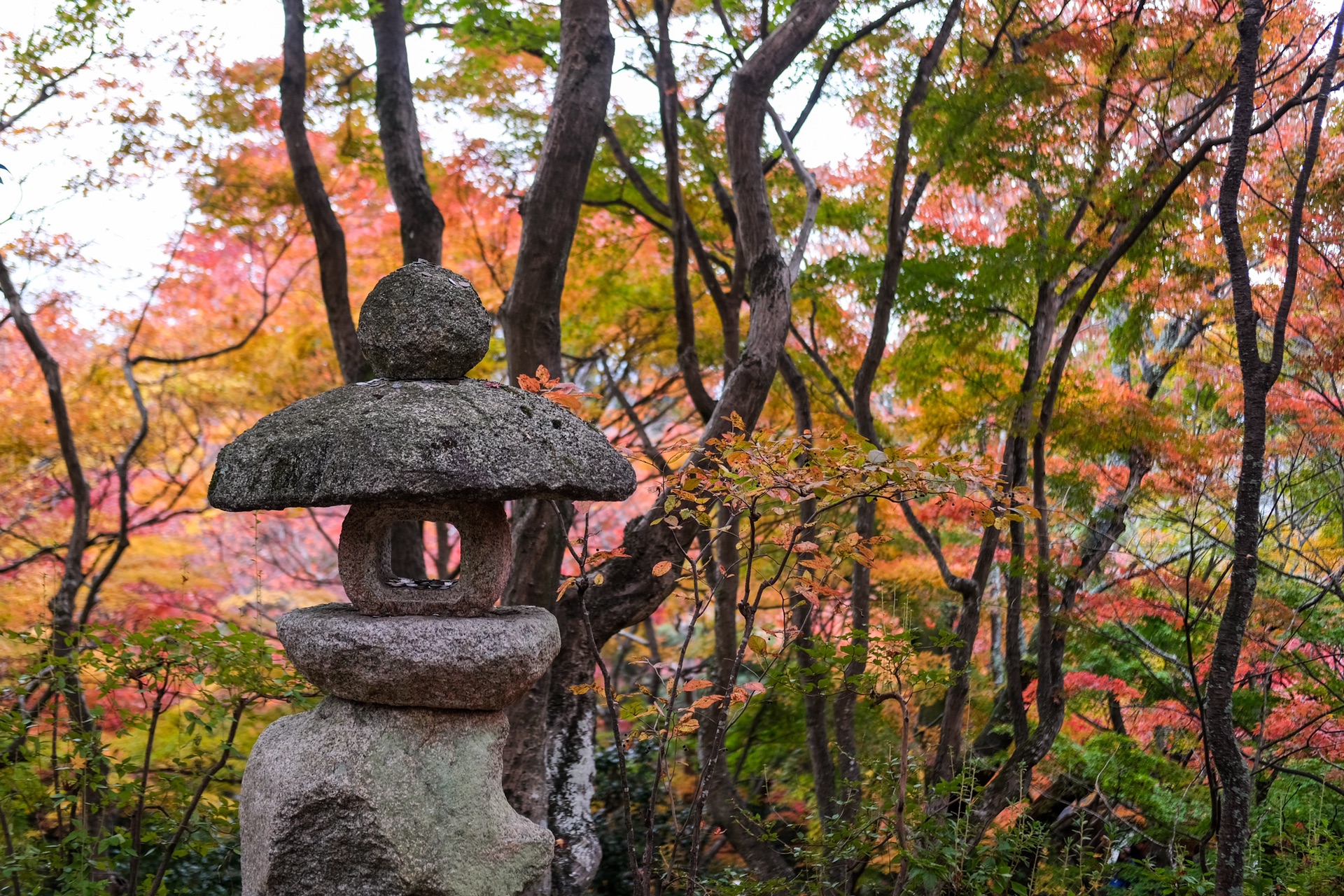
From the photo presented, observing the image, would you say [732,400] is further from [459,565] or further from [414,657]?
[414,657]

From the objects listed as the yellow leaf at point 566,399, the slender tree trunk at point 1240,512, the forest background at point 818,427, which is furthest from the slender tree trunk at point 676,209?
the slender tree trunk at point 1240,512

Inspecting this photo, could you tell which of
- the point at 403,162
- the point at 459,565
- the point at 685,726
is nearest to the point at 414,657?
the point at 459,565

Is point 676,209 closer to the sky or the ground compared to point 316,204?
closer to the sky

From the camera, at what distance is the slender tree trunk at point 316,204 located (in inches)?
235

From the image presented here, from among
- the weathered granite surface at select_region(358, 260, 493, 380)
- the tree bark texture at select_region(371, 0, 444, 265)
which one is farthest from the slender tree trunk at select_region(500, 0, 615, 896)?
the weathered granite surface at select_region(358, 260, 493, 380)

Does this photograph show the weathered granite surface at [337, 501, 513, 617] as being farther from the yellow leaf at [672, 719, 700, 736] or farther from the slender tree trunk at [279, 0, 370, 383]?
the slender tree trunk at [279, 0, 370, 383]

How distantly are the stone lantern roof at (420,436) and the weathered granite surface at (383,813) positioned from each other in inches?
28.8

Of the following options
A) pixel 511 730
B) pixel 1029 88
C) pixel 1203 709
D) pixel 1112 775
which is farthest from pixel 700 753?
pixel 1029 88

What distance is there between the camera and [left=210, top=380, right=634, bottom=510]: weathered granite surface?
259 centimetres

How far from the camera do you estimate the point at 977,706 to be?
27.8ft

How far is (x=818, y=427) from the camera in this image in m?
6.82

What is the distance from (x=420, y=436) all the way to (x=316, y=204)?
13.1ft

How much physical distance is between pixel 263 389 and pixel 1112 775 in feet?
26.5

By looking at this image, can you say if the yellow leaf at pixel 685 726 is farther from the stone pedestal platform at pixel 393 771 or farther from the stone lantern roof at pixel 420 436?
the stone lantern roof at pixel 420 436
